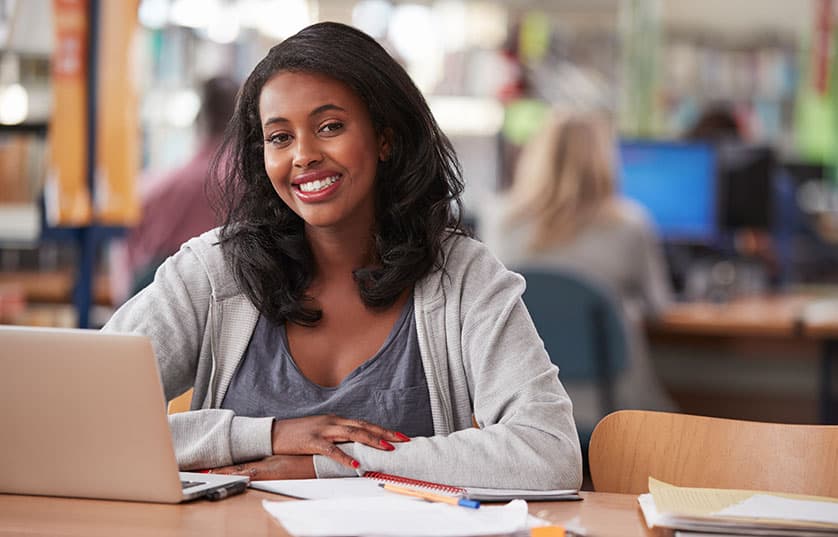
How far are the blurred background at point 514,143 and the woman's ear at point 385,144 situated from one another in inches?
31.0

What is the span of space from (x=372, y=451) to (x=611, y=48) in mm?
6755

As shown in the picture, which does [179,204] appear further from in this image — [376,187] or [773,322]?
[376,187]

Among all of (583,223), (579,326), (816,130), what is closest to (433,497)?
(579,326)

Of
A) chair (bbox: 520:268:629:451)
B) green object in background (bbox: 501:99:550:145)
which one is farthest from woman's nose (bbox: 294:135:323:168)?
green object in background (bbox: 501:99:550:145)

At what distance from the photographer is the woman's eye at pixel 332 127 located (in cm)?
170

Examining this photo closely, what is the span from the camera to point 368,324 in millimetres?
1752

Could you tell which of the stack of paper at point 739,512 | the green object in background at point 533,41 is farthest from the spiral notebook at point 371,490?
the green object in background at point 533,41

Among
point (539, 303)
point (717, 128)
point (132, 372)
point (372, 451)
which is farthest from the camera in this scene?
point (717, 128)

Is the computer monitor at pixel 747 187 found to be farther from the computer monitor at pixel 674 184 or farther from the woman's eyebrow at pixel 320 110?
the woman's eyebrow at pixel 320 110

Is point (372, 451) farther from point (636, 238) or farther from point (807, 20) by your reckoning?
point (807, 20)

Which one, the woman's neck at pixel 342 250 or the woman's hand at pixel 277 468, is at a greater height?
the woman's neck at pixel 342 250

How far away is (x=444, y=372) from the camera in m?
1.69

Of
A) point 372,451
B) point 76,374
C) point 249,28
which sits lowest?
point 372,451

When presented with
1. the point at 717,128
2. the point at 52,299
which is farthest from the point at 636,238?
the point at 52,299
